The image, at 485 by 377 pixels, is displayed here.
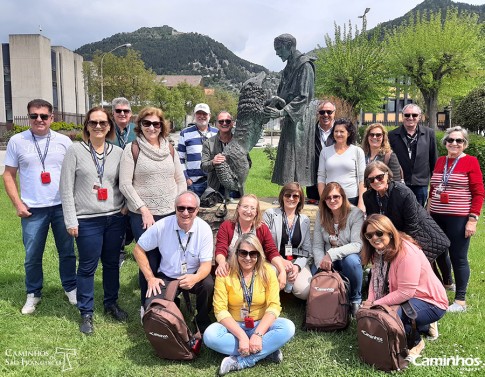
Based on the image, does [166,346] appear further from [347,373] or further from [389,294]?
[389,294]

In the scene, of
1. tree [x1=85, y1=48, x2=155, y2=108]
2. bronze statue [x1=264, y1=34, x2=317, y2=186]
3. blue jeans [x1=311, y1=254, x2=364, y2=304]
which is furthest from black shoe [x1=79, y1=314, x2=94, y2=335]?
tree [x1=85, y1=48, x2=155, y2=108]

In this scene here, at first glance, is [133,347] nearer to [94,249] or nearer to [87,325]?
[87,325]

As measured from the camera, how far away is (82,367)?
342 centimetres

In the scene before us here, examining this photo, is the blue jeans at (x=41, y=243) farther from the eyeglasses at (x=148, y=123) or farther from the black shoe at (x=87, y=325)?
the eyeglasses at (x=148, y=123)

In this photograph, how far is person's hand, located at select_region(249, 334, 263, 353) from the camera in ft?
10.8

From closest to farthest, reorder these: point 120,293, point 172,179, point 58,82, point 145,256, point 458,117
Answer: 1. point 145,256
2. point 172,179
3. point 120,293
4. point 458,117
5. point 58,82

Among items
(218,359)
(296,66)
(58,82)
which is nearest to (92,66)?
(58,82)

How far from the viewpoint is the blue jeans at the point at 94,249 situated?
13.0 feet

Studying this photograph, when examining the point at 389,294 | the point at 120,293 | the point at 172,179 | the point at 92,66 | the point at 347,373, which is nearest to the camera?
the point at 347,373

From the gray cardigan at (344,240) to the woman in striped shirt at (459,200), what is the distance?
92 centimetres

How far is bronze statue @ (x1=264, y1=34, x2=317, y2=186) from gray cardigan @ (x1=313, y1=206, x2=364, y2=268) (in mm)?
1186

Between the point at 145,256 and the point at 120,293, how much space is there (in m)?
1.46

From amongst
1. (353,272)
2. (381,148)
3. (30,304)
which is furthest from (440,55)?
(30,304)

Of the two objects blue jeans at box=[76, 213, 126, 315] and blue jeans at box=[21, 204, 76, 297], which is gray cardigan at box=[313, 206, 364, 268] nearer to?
blue jeans at box=[76, 213, 126, 315]
